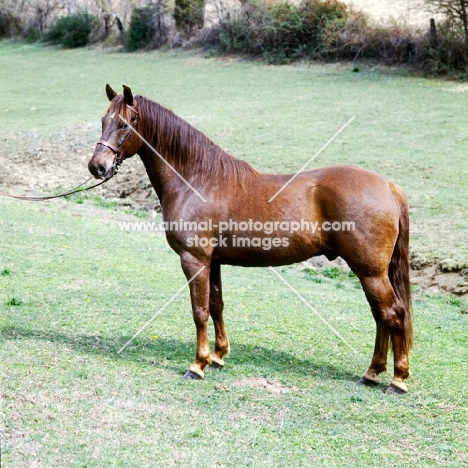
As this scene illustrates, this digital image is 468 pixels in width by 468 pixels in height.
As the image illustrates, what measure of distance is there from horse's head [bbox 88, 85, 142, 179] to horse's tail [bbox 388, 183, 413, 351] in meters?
2.20

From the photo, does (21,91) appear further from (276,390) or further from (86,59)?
(276,390)

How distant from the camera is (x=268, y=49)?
26.3 meters

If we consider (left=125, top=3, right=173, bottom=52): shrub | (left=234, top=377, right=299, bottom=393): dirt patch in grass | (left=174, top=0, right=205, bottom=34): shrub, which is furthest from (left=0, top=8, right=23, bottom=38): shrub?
(left=234, top=377, right=299, bottom=393): dirt patch in grass

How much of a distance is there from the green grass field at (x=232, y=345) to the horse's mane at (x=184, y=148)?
65.7 inches

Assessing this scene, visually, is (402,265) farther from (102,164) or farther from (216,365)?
(102,164)

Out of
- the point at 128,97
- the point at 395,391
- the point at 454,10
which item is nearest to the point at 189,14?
the point at 454,10

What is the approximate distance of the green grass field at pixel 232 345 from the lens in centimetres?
478

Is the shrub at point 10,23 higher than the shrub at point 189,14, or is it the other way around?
the shrub at point 189,14

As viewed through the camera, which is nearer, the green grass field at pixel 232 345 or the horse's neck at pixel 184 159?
the green grass field at pixel 232 345

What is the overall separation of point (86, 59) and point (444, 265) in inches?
856

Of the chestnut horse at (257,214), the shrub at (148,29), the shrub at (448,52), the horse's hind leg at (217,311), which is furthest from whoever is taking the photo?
the shrub at (148,29)

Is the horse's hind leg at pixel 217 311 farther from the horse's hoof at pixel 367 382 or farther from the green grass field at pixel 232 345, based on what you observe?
the horse's hoof at pixel 367 382

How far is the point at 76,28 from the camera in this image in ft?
104

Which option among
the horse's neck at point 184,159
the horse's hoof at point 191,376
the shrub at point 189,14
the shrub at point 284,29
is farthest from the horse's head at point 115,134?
the shrub at point 189,14
